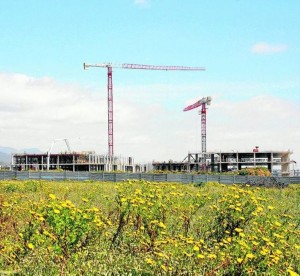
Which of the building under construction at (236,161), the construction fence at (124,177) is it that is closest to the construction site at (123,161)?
the building under construction at (236,161)

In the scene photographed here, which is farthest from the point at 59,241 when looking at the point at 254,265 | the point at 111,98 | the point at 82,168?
the point at 111,98

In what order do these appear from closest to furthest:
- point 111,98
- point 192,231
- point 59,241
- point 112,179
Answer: point 59,241, point 192,231, point 112,179, point 111,98

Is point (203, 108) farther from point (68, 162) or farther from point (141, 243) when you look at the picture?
point (141, 243)

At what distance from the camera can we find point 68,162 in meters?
129

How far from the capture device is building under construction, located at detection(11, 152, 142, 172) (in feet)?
421

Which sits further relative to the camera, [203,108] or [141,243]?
[203,108]

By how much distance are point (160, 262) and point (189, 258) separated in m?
0.58

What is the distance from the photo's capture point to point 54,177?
4906 centimetres

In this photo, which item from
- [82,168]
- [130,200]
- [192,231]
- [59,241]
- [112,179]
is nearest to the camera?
[59,241]

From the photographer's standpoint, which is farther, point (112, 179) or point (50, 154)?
point (50, 154)

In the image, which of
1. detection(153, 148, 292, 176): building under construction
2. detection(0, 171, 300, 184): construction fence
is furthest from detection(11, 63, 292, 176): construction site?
detection(0, 171, 300, 184): construction fence

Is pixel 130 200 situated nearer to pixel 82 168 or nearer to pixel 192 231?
pixel 192 231

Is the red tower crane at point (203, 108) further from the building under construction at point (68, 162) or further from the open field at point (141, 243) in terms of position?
the open field at point (141, 243)

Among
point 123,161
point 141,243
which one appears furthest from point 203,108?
point 141,243
